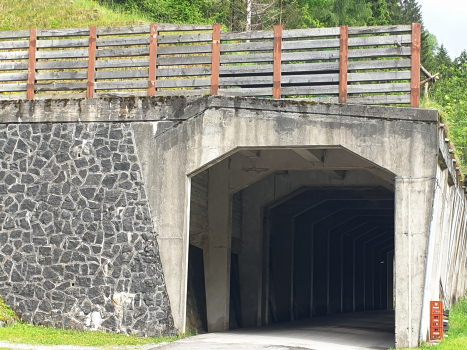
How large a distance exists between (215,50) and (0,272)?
6562 mm

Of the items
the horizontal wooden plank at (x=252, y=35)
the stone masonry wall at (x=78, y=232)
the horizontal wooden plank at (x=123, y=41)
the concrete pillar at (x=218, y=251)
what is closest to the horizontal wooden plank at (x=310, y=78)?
the horizontal wooden plank at (x=252, y=35)

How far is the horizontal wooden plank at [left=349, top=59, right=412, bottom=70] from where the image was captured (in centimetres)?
1359

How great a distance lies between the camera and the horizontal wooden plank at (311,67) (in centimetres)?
1396

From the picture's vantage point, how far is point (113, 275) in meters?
14.2

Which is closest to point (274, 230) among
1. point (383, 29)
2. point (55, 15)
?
point (383, 29)

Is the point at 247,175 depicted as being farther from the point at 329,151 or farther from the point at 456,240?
the point at 456,240

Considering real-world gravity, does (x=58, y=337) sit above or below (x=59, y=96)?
below

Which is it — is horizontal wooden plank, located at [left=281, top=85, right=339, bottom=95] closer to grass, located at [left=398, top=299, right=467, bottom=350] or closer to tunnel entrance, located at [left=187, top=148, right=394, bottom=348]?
tunnel entrance, located at [left=187, top=148, right=394, bottom=348]

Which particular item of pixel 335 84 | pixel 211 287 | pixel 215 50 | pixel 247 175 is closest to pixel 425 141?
pixel 335 84

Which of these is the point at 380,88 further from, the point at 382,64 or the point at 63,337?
the point at 63,337

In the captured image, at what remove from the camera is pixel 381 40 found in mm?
13656

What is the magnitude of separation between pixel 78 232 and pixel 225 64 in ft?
15.4

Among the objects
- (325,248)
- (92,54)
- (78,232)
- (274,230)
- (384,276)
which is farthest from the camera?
(384,276)

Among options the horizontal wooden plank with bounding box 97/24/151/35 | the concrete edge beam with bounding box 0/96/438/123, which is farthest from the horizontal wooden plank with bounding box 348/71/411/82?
the horizontal wooden plank with bounding box 97/24/151/35
